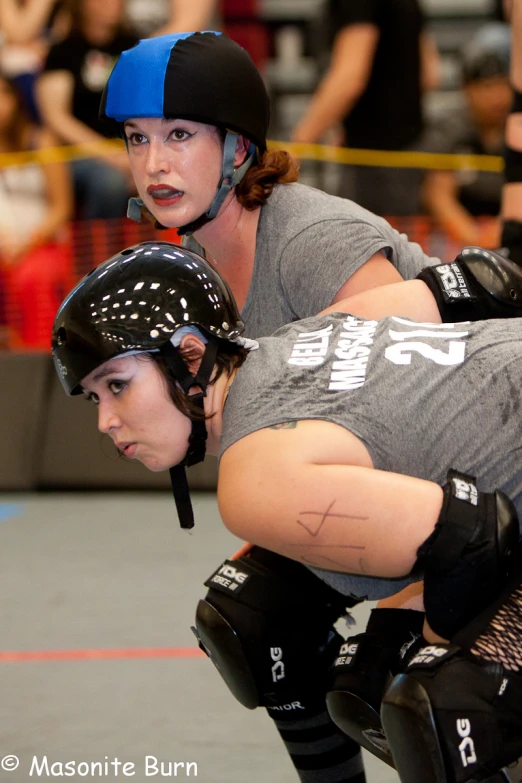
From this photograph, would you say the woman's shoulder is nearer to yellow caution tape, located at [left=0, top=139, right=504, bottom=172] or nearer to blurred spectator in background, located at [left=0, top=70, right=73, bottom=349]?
yellow caution tape, located at [left=0, top=139, right=504, bottom=172]

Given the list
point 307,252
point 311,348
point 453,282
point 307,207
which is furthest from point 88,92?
point 311,348

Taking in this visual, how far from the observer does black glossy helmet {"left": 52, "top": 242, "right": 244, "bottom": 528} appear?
1.98m

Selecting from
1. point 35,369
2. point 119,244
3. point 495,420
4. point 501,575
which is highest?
point 495,420

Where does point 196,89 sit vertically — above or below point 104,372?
above

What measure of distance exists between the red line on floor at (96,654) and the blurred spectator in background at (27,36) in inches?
139

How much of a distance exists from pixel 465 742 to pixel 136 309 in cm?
92

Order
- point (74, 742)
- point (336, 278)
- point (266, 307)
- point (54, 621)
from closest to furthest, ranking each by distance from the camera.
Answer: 1. point (336, 278)
2. point (266, 307)
3. point (74, 742)
4. point (54, 621)

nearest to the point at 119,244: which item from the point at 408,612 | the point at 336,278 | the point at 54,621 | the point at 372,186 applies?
the point at 372,186

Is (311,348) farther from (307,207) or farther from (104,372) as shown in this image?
(307,207)

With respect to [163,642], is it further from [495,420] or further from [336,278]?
[495,420]

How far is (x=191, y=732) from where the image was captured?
9.47ft

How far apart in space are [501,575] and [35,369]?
13.1 feet

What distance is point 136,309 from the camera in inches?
78.7

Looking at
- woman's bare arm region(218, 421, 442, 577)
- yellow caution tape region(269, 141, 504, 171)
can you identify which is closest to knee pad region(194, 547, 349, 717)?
woman's bare arm region(218, 421, 442, 577)
